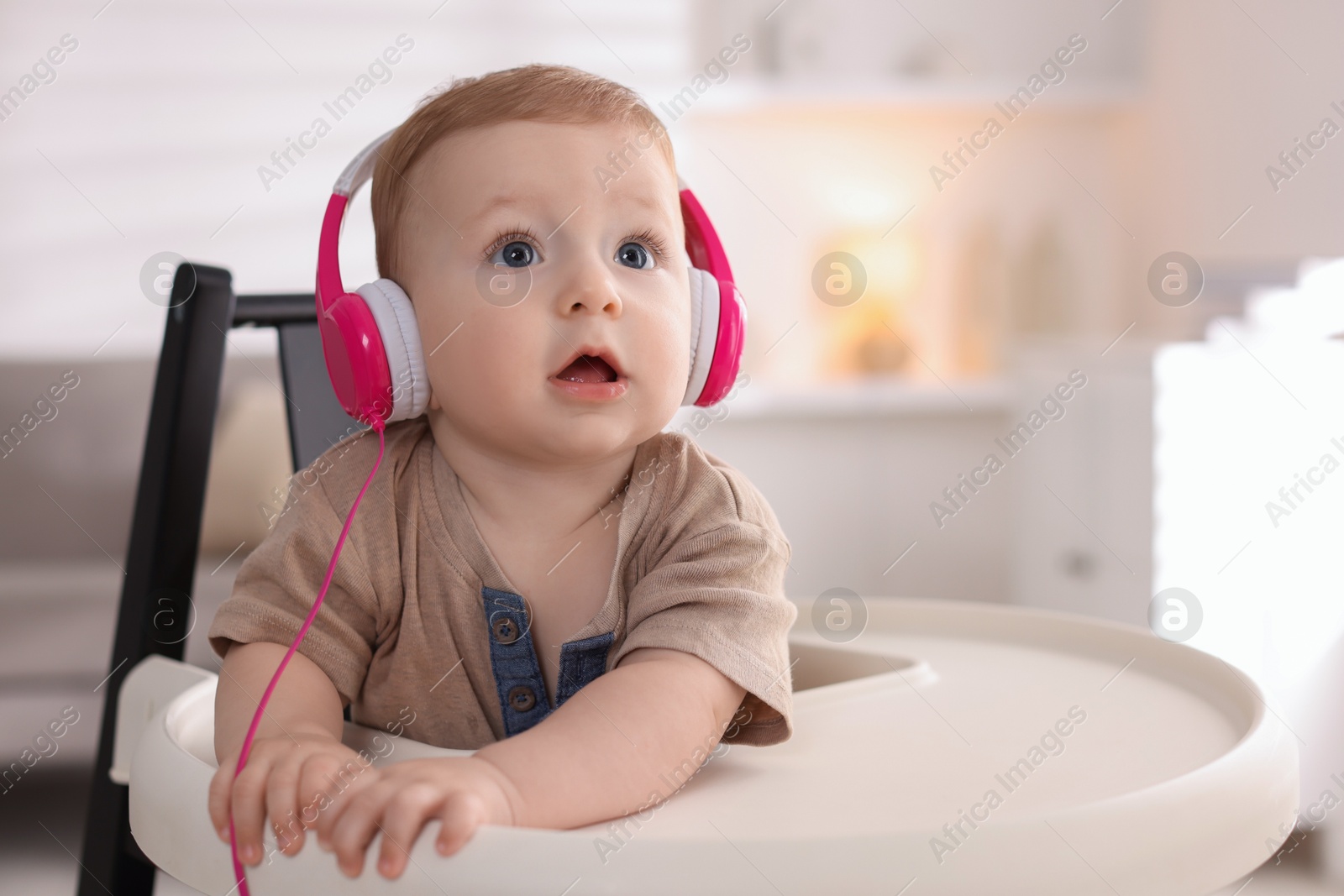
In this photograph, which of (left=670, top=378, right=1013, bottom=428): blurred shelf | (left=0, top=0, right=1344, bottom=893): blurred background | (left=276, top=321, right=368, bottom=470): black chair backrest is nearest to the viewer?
(left=276, top=321, right=368, bottom=470): black chair backrest

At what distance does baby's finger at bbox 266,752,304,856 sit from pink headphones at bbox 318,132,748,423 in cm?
19

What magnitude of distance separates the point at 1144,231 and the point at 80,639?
8.48 ft

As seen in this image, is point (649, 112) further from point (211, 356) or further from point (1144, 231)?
point (1144, 231)

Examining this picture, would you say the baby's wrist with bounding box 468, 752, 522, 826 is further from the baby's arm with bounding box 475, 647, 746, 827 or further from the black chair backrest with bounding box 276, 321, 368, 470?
the black chair backrest with bounding box 276, 321, 368, 470

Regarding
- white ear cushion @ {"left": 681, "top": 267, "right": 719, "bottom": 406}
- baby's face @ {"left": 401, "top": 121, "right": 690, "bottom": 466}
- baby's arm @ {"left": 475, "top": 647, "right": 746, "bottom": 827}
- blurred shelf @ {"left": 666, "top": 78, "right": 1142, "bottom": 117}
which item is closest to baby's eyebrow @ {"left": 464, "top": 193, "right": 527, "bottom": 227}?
baby's face @ {"left": 401, "top": 121, "right": 690, "bottom": 466}

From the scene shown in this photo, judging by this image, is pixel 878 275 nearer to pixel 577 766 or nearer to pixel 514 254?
pixel 514 254

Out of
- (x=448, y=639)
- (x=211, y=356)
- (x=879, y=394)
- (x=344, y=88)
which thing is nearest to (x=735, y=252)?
(x=879, y=394)

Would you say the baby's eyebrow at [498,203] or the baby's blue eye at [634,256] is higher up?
the baby's blue eye at [634,256]

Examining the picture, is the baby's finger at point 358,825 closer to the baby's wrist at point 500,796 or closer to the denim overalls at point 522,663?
the baby's wrist at point 500,796

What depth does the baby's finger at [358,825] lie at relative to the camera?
1.40 feet

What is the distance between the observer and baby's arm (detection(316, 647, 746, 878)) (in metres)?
0.43

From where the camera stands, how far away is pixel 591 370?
59 centimetres

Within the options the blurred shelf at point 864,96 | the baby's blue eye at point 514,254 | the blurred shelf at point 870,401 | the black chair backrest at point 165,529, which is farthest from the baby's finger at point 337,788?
the blurred shelf at point 864,96

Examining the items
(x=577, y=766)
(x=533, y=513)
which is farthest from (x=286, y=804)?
(x=533, y=513)
